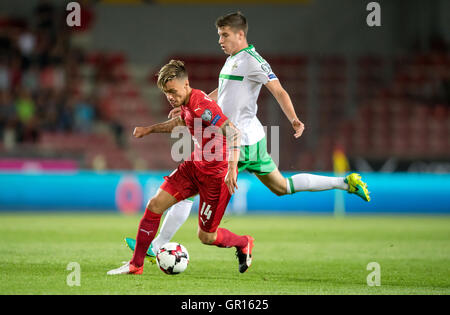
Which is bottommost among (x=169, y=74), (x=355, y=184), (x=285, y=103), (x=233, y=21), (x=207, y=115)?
(x=355, y=184)

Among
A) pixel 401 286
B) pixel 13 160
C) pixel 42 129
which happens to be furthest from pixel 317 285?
pixel 42 129

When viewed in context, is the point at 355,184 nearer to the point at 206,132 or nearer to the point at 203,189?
the point at 203,189

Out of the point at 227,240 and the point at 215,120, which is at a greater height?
the point at 215,120

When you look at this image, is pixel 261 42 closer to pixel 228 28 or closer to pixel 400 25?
pixel 400 25

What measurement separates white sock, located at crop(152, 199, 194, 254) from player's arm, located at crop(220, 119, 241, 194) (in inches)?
38.1

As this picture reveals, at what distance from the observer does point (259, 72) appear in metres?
6.51

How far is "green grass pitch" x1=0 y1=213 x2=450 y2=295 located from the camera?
570 cm

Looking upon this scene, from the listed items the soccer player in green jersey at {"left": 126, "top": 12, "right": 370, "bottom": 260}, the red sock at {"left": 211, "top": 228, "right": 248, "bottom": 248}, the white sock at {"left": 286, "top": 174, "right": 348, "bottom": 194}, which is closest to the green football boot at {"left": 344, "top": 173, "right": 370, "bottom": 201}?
the white sock at {"left": 286, "top": 174, "right": 348, "bottom": 194}

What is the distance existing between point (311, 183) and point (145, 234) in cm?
165

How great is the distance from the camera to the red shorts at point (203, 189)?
617 centimetres

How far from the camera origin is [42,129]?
1730 cm

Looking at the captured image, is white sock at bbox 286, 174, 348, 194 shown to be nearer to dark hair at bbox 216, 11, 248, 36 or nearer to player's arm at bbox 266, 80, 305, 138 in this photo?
player's arm at bbox 266, 80, 305, 138

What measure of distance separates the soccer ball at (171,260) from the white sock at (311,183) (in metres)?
1.19

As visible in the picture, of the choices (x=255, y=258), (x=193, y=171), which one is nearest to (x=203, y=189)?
(x=193, y=171)
